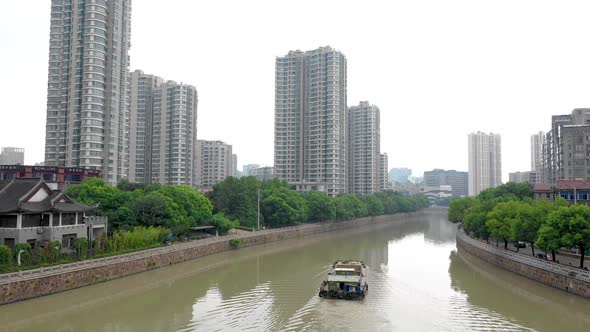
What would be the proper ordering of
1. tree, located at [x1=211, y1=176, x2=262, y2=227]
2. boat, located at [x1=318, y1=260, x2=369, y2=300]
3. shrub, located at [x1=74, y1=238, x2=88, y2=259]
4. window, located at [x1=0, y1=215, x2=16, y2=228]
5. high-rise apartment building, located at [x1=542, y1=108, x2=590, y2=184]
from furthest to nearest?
1. high-rise apartment building, located at [x1=542, y1=108, x2=590, y2=184]
2. tree, located at [x1=211, y1=176, x2=262, y2=227]
3. shrub, located at [x1=74, y1=238, x2=88, y2=259]
4. window, located at [x1=0, y1=215, x2=16, y2=228]
5. boat, located at [x1=318, y1=260, x2=369, y2=300]

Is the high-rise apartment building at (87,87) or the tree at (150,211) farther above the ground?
the high-rise apartment building at (87,87)

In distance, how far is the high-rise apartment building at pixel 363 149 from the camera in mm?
170625

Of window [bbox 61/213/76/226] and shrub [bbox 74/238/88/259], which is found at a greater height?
window [bbox 61/213/76/226]

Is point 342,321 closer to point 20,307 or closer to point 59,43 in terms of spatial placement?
point 20,307

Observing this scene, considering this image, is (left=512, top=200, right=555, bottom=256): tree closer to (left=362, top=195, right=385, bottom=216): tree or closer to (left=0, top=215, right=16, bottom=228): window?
(left=0, top=215, right=16, bottom=228): window

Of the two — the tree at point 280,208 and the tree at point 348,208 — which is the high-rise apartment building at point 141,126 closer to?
the tree at point 348,208

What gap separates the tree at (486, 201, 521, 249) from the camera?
48763mm

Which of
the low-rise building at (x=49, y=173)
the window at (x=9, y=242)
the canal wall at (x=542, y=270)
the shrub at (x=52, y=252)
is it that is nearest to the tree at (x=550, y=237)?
the canal wall at (x=542, y=270)

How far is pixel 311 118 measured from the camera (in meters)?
142

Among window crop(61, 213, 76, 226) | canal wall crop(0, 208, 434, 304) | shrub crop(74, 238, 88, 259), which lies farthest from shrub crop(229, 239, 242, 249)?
shrub crop(74, 238, 88, 259)

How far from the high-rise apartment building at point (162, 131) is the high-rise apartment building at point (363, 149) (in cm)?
6601

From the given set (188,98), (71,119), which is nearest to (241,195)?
(71,119)

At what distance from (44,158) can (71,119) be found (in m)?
11.8

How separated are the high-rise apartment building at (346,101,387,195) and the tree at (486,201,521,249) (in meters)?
116
